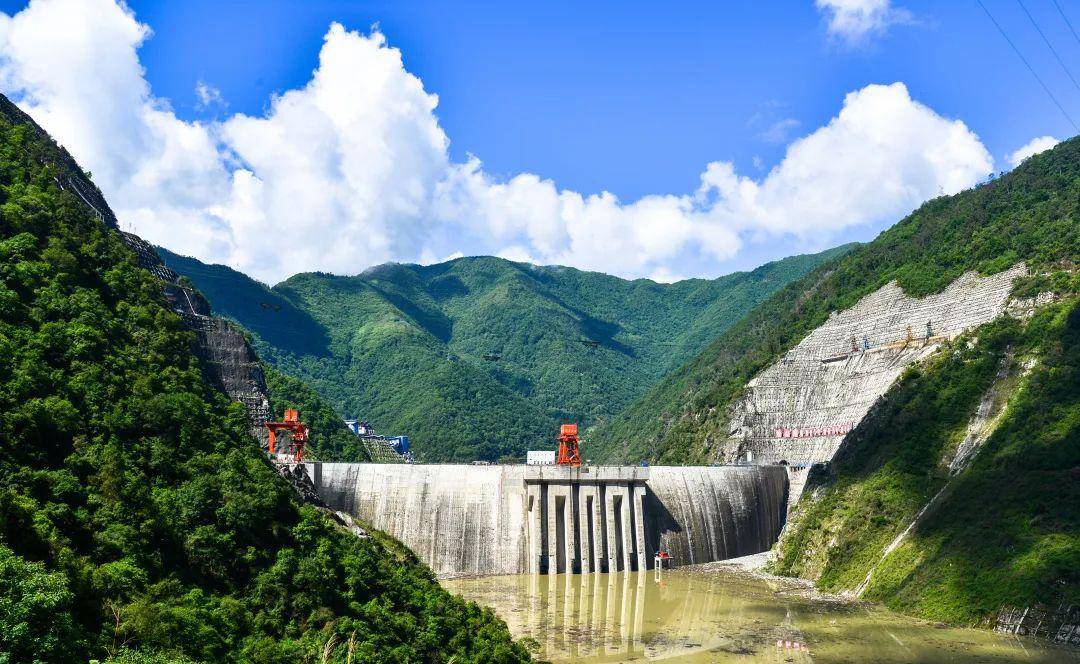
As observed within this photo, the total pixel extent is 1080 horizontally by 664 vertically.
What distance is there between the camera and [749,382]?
322ft

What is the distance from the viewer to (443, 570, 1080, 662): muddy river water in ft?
149

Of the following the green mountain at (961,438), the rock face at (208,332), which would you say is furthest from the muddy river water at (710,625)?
the rock face at (208,332)

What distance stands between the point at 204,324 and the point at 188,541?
3395cm

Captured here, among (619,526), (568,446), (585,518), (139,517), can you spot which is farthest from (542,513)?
(139,517)

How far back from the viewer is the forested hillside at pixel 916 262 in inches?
3452

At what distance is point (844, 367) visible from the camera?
9088cm

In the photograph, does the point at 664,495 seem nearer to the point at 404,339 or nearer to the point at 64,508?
the point at 64,508

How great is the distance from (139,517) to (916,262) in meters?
85.7

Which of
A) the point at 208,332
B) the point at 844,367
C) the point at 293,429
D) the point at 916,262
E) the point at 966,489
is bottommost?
the point at 966,489

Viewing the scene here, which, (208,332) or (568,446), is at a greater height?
(208,332)

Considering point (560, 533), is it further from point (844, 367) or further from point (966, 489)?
point (844, 367)

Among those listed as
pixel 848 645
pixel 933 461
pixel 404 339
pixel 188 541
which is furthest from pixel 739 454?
pixel 404 339

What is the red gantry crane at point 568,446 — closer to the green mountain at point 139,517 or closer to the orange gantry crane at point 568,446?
the orange gantry crane at point 568,446

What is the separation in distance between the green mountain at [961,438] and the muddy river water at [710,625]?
295cm
